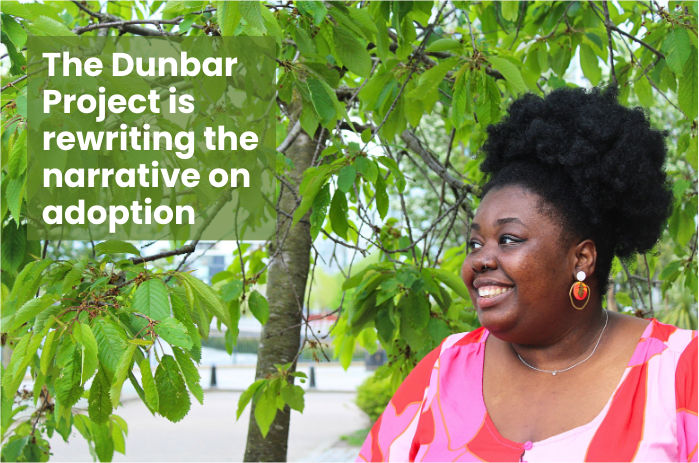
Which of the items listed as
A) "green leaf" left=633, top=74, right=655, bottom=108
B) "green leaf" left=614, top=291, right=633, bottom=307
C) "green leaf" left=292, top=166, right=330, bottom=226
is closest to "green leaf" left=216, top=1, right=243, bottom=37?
"green leaf" left=292, top=166, right=330, bottom=226

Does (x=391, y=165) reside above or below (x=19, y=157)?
above

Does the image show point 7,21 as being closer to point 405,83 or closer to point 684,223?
point 405,83

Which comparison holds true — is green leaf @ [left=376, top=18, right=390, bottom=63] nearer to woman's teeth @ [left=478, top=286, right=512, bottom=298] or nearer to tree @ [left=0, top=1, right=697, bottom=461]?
tree @ [left=0, top=1, right=697, bottom=461]

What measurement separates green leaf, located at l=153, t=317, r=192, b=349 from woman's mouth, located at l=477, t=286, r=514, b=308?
0.68m

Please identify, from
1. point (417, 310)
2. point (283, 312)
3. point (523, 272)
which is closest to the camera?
point (523, 272)

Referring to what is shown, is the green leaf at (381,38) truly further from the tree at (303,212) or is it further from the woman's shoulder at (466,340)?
the woman's shoulder at (466,340)

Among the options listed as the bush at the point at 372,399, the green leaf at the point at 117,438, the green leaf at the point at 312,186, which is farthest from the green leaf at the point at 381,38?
the bush at the point at 372,399

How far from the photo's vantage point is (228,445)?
9.65 metres

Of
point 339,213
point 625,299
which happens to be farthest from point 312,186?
point 625,299

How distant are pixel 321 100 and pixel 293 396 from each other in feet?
4.22

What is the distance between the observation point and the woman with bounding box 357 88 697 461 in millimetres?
1383

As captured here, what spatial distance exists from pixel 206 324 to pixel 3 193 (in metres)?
0.87

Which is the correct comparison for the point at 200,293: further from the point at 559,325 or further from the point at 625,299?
the point at 625,299

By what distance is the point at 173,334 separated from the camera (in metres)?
1.43
